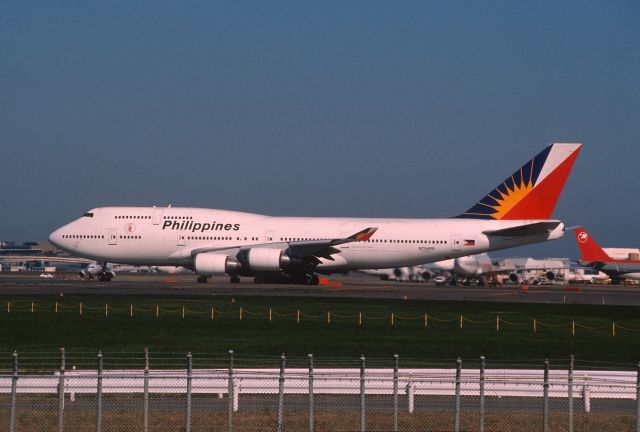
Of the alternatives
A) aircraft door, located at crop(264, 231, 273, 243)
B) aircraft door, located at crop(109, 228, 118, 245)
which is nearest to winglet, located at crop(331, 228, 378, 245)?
aircraft door, located at crop(264, 231, 273, 243)

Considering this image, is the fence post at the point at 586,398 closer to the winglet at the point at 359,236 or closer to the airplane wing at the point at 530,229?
the winglet at the point at 359,236

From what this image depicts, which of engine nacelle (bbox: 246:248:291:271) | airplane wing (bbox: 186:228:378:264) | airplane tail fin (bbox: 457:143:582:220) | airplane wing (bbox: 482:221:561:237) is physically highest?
airplane tail fin (bbox: 457:143:582:220)

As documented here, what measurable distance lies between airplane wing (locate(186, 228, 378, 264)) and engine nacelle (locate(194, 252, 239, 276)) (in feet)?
5.30

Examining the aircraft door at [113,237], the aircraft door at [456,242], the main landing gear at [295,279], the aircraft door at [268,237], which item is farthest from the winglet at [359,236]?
the aircraft door at [113,237]

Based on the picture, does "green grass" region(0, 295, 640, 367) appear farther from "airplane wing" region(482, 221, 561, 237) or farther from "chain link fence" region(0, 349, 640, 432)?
"airplane wing" region(482, 221, 561, 237)

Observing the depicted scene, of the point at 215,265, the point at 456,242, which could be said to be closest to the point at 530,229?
the point at 456,242

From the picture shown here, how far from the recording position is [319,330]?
127 feet

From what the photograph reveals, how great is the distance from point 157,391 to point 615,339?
2221 cm

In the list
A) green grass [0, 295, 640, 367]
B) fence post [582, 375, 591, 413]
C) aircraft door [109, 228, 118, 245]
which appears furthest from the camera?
aircraft door [109, 228, 118, 245]

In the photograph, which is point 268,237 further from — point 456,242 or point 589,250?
point 589,250

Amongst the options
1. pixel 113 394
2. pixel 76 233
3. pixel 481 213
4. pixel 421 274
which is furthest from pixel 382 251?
pixel 113 394

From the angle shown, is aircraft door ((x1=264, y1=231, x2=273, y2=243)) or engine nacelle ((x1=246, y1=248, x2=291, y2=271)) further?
aircraft door ((x1=264, y1=231, x2=273, y2=243))

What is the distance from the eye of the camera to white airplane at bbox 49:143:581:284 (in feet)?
232

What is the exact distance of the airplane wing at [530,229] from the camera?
2751 inches
